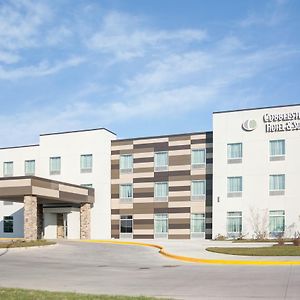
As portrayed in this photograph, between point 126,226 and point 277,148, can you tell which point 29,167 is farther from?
point 277,148

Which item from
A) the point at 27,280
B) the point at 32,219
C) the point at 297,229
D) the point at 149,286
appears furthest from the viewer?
the point at 297,229

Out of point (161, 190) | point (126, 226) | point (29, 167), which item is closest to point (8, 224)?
point (29, 167)

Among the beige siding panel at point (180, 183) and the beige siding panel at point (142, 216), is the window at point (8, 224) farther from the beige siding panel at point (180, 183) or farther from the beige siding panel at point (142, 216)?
the beige siding panel at point (180, 183)

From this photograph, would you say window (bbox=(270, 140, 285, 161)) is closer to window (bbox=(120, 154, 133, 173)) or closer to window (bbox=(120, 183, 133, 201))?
window (bbox=(120, 154, 133, 173))

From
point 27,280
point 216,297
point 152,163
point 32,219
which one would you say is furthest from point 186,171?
point 216,297

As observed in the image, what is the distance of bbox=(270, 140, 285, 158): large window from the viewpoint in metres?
41.4

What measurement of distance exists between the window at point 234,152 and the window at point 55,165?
17.2m

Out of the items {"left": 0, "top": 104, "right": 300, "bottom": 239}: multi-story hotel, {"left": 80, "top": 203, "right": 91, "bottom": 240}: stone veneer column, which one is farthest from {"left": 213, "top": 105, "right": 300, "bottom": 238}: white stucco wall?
{"left": 80, "top": 203, "right": 91, "bottom": 240}: stone veneer column

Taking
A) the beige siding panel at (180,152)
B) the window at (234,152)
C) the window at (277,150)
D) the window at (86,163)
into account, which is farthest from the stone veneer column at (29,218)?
the window at (277,150)

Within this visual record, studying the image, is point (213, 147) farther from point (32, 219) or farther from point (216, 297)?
point (216, 297)

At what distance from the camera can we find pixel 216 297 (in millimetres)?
11664

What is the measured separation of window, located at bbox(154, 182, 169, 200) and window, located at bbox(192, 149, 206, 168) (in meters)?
3.31

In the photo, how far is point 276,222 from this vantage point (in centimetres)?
4109

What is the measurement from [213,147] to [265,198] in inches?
245
